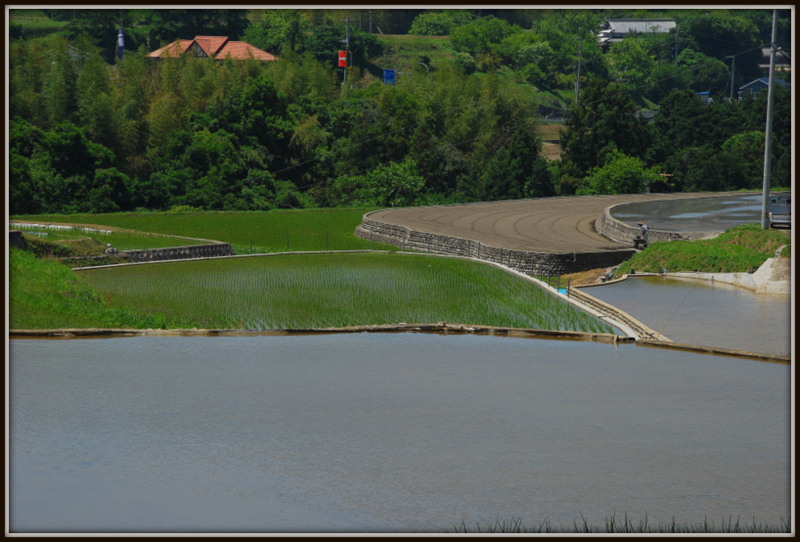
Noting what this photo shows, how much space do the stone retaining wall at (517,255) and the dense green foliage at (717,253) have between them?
7.31 feet

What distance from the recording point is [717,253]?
32125mm

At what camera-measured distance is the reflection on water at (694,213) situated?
45.2m

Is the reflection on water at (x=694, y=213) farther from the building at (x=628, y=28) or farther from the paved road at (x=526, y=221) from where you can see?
the building at (x=628, y=28)

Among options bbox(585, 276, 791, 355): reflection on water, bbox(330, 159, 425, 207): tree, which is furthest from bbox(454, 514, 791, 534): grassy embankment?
bbox(330, 159, 425, 207): tree

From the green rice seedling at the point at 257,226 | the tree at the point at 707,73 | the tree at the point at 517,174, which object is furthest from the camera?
the tree at the point at 707,73

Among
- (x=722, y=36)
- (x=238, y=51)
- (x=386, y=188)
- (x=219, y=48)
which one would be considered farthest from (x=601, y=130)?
(x=722, y=36)

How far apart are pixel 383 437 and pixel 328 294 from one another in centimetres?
1411

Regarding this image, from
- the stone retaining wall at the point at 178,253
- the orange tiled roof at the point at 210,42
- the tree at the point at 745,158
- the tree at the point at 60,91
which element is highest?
the orange tiled roof at the point at 210,42

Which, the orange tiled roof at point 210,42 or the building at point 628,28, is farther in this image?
the building at point 628,28

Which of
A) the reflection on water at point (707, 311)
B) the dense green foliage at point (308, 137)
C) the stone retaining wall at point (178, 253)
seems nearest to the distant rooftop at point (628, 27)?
the dense green foliage at point (308, 137)

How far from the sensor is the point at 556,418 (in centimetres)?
1548

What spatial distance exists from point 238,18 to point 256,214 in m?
57.7

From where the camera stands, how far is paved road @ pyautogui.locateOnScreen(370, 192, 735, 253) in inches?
Answer: 1689

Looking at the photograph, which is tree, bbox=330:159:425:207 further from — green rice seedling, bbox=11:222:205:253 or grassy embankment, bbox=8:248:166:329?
grassy embankment, bbox=8:248:166:329
